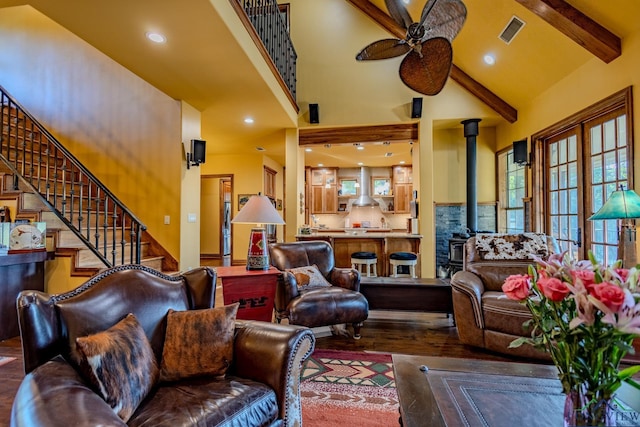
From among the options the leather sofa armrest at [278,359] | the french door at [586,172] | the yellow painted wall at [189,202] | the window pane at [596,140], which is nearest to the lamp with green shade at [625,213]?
the french door at [586,172]

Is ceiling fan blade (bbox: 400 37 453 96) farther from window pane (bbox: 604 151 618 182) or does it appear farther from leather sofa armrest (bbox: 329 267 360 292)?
window pane (bbox: 604 151 618 182)

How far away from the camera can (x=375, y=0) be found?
539 cm

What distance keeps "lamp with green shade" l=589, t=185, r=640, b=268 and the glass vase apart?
224 cm

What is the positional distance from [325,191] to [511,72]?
587 cm

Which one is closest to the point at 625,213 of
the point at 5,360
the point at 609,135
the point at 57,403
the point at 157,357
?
the point at 609,135

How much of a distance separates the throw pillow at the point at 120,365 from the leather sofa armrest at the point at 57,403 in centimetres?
6

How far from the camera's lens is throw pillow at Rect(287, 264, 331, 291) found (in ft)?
11.1

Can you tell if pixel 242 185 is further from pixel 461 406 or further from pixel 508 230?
pixel 461 406

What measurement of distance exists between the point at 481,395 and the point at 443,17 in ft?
8.28

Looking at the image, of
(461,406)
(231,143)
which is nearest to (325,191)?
(231,143)

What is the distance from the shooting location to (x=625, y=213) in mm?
2562

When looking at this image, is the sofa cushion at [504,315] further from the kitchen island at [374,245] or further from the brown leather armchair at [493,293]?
the kitchen island at [374,245]

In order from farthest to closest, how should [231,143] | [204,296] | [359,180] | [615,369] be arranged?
[359,180] → [231,143] → [204,296] → [615,369]

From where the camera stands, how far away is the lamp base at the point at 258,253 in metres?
3.09
